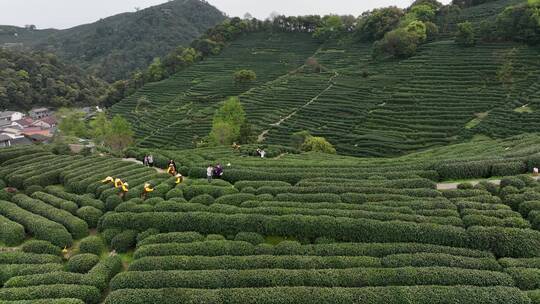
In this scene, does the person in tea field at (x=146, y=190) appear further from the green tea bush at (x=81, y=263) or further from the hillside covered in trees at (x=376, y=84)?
the hillside covered in trees at (x=376, y=84)

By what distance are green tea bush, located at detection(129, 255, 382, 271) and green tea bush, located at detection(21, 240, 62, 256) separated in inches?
188

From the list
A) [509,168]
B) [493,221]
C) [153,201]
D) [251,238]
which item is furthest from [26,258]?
[509,168]

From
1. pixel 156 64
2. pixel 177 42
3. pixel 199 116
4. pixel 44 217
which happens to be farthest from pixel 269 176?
pixel 177 42

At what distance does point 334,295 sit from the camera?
12977 mm

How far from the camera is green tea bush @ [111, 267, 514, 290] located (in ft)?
45.2

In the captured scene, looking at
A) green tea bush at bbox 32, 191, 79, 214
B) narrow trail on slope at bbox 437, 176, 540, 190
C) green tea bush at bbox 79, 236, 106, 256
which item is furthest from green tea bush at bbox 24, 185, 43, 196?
narrow trail on slope at bbox 437, 176, 540, 190

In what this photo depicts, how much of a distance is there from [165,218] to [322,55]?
75.0 meters

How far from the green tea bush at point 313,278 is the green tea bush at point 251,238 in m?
2.67

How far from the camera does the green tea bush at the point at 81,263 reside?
1609cm

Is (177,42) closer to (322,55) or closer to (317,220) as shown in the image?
(322,55)

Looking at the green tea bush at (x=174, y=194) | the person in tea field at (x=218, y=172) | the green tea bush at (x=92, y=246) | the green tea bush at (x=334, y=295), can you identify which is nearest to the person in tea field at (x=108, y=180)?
the green tea bush at (x=174, y=194)

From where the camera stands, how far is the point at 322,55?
87500 mm

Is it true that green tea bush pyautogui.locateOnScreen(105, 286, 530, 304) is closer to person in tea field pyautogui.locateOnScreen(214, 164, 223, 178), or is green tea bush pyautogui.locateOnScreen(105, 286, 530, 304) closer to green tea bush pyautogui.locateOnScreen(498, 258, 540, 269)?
green tea bush pyautogui.locateOnScreen(498, 258, 540, 269)

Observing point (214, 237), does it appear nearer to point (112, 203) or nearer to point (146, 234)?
point (146, 234)
